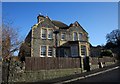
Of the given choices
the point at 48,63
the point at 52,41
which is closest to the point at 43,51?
the point at 52,41

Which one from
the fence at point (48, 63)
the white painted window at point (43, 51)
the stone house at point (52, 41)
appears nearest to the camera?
the fence at point (48, 63)

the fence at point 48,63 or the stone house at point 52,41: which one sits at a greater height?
the stone house at point 52,41

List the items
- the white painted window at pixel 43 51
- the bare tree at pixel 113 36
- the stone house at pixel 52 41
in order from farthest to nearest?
the bare tree at pixel 113 36, the white painted window at pixel 43 51, the stone house at pixel 52 41

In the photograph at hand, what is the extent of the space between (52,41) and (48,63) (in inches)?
560

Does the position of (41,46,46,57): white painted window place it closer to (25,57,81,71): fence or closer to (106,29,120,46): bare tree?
(25,57,81,71): fence

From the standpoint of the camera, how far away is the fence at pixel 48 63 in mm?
18375

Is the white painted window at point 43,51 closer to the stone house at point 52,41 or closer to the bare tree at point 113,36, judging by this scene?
the stone house at point 52,41

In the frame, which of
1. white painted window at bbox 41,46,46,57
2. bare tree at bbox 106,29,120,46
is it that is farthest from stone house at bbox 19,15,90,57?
bare tree at bbox 106,29,120,46

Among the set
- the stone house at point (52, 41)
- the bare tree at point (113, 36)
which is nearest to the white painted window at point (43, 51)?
the stone house at point (52, 41)

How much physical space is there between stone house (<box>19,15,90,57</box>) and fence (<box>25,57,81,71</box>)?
425 inches

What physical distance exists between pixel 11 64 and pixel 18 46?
9357 mm

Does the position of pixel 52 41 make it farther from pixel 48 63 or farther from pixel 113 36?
pixel 113 36

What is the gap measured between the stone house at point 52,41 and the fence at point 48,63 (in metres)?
10.8

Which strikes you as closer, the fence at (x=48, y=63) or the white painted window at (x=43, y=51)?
the fence at (x=48, y=63)
